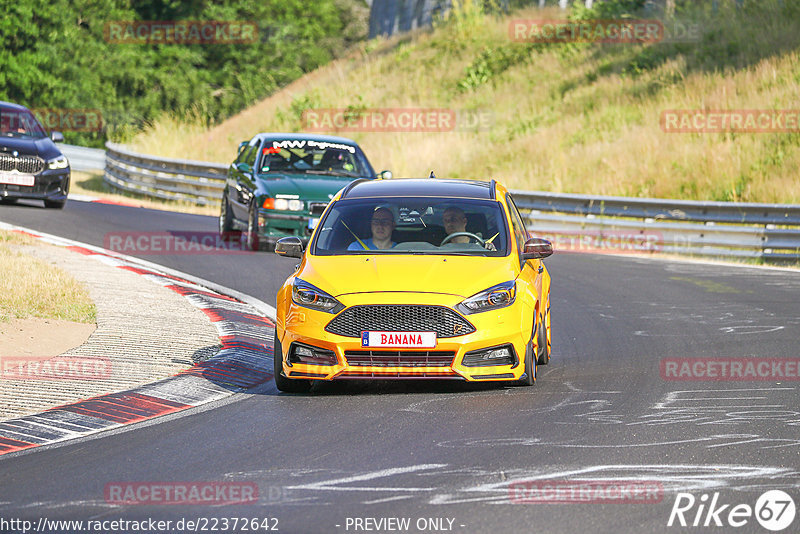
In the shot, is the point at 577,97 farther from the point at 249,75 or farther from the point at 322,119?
the point at 249,75

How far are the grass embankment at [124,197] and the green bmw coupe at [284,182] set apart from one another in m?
6.92

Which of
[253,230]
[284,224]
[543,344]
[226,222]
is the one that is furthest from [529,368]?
[226,222]

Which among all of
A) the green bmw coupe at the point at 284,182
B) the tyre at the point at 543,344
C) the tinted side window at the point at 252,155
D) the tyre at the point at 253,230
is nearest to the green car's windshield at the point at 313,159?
the green bmw coupe at the point at 284,182

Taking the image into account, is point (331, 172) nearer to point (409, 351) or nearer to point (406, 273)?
point (406, 273)

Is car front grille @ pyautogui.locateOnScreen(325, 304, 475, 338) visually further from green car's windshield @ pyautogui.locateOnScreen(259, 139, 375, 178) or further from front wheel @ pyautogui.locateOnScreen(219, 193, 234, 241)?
front wheel @ pyautogui.locateOnScreen(219, 193, 234, 241)

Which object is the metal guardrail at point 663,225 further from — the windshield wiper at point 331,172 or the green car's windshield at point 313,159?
the windshield wiper at point 331,172

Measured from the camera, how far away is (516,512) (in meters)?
6.39

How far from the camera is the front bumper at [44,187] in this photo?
23562 millimetres

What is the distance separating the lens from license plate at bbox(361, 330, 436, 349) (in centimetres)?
941

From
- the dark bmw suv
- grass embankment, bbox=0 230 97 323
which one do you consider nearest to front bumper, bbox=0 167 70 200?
the dark bmw suv

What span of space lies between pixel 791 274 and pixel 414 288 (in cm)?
1115

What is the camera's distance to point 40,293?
13.5m

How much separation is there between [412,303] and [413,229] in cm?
167

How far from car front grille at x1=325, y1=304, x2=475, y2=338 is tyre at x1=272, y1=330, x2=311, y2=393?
21.6 inches
